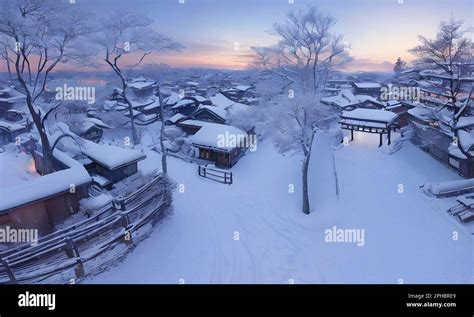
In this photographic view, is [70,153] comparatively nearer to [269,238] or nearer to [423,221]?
[269,238]

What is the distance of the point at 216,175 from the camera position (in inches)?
364

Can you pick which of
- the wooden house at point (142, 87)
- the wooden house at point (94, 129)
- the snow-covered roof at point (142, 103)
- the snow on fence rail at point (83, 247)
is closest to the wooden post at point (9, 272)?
the snow on fence rail at point (83, 247)

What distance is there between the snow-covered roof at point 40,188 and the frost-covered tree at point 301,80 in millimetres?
5765

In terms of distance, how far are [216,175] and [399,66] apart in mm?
7057

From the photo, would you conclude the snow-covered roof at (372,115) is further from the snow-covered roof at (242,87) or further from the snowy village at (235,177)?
the snow-covered roof at (242,87)

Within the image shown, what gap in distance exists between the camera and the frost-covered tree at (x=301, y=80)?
8.31 metres

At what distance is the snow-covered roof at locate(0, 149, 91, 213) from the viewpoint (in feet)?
18.4

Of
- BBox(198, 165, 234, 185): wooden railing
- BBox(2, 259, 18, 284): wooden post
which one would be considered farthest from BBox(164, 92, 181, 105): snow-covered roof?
BBox(2, 259, 18, 284): wooden post

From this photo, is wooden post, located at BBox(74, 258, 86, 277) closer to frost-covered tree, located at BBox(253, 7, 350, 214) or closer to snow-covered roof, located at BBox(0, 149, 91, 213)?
snow-covered roof, located at BBox(0, 149, 91, 213)

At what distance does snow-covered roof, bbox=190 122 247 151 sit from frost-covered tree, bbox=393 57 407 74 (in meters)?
5.78

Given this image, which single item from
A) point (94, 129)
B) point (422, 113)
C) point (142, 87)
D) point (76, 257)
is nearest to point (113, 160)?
point (76, 257)

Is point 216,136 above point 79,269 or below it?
above

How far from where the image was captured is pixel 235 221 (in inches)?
266

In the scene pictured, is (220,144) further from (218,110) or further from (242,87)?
(242,87)
